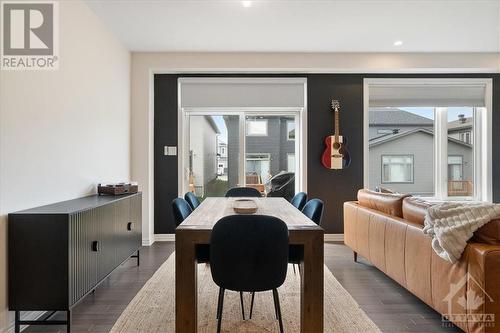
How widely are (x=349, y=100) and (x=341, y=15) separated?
5.23ft

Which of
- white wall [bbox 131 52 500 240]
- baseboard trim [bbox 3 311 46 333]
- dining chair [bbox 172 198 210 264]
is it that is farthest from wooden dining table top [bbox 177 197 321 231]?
white wall [bbox 131 52 500 240]

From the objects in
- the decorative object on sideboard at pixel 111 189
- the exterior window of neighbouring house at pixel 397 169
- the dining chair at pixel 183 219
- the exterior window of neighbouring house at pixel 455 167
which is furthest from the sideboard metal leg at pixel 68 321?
the exterior window of neighbouring house at pixel 455 167

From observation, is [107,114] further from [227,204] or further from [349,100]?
[349,100]

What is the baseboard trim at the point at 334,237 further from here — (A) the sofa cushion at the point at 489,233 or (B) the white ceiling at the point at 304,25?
(A) the sofa cushion at the point at 489,233

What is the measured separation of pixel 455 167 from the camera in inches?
192

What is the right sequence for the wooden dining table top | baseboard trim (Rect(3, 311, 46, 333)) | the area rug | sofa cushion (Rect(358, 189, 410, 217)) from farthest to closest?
sofa cushion (Rect(358, 189, 410, 217)), the area rug, baseboard trim (Rect(3, 311, 46, 333)), the wooden dining table top

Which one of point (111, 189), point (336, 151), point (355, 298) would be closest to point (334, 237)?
point (336, 151)

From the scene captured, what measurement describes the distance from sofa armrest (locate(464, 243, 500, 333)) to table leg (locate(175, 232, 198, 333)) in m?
1.60

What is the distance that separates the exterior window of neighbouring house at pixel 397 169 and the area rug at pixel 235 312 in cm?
264

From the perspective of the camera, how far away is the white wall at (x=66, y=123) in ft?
6.53

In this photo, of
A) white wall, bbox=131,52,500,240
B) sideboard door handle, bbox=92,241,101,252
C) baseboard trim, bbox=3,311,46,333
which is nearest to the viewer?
baseboard trim, bbox=3,311,46,333

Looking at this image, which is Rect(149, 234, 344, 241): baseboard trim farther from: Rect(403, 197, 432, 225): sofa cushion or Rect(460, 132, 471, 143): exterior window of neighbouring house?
Rect(460, 132, 471, 143): exterior window of neighbouring house

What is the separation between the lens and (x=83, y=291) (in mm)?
2141

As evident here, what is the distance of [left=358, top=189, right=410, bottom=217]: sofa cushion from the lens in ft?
8.88
